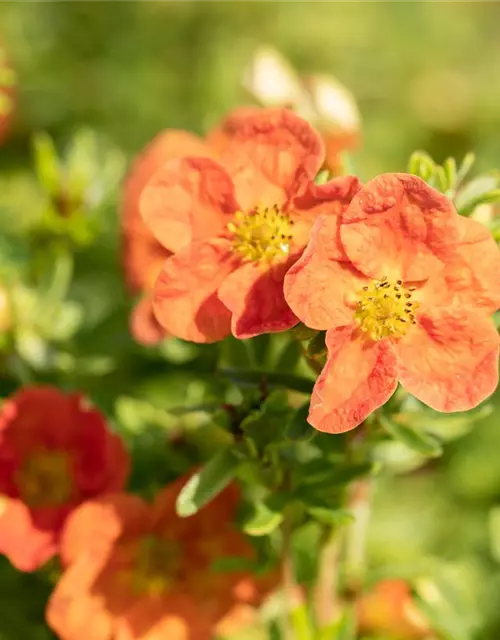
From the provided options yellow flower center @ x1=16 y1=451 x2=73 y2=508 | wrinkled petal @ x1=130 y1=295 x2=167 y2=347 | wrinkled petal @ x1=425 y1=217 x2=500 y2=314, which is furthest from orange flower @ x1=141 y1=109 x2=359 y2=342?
yellow flower center @ x1=16 y1=451 x2=73 y2=508

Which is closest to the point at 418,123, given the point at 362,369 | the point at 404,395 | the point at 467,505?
the point at 467,505

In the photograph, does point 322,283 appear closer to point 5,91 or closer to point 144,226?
point 144,226

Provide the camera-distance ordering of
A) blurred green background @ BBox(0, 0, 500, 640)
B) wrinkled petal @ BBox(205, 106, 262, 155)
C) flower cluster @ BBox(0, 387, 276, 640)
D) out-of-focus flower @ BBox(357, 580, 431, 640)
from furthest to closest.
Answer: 1. blurred green background @ BBox(0, 0, 500, 640)
2. wrinkled petal @ BBox(205, 106, 262, 155)
3. out-of-focus flower @ BBox(357, 580, 431, 640)
4. flower cluster @ BBox(0, 387, 276, 640)

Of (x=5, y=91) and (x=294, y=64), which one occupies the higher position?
(x=5, y=91)

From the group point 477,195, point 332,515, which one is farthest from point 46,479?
point 477,195

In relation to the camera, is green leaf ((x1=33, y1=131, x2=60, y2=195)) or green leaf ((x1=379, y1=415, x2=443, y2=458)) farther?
green leaf ((x1=33, y1=131, x2=60, y2=195))

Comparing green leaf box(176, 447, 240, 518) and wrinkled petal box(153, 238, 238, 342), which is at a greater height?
wrinkled petal box(153, 238, 238, 342)

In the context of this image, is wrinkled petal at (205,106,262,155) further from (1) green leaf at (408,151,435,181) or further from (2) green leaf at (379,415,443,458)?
(2) green leaf at (379,415,443,458)

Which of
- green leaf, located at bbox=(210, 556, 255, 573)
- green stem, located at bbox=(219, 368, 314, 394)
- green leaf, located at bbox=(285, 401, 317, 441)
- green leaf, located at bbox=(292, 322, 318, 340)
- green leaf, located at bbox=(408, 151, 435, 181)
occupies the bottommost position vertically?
green leaf, located at bbox=(210, 556, 255, 573)
